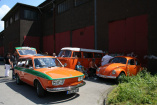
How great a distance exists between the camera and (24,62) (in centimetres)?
693

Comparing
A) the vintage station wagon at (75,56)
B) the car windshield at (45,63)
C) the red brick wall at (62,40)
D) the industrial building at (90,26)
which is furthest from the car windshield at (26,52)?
the red brick wall at (62,40)

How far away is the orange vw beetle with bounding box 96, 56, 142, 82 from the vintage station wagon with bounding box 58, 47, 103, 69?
183 centimetres

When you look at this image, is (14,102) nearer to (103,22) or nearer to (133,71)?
(133,71)

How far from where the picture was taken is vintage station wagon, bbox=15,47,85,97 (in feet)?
15.6

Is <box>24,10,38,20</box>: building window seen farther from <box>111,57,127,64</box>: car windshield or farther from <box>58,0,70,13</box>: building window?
<box>111,57,127,64</box>: car windshield

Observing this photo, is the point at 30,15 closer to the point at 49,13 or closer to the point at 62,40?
the point at 49,13

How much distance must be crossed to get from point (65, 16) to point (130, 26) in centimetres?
1011

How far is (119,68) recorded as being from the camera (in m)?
7.77

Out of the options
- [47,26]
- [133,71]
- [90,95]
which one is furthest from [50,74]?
[47,26]

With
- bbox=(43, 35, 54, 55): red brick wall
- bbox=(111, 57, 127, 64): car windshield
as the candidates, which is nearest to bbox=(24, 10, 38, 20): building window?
bbox=(43, 35, 54, 55): red brick wall

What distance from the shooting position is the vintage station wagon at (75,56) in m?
9.10

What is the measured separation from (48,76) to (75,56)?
4.71 metres

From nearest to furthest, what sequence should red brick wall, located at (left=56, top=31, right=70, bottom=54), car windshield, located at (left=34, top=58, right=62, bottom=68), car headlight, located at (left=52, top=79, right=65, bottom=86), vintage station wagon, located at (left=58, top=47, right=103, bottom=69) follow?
car headlight, located at (left=52, top=79, right=65, bottom=86)
car windshield, located at (left=34, top=58, right=62, bottom=68)
vintage station wagon, located at (left=58, top=47, right=103, bottom=69)
red brick wall, located at (left=56, top=31, right=70, bottom=54)

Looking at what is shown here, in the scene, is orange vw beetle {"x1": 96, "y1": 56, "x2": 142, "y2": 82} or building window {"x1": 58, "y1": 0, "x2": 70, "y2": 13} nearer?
orange vw beetle {"x1": 96, "y1": 56, "x2": 142, "y2": 82}
